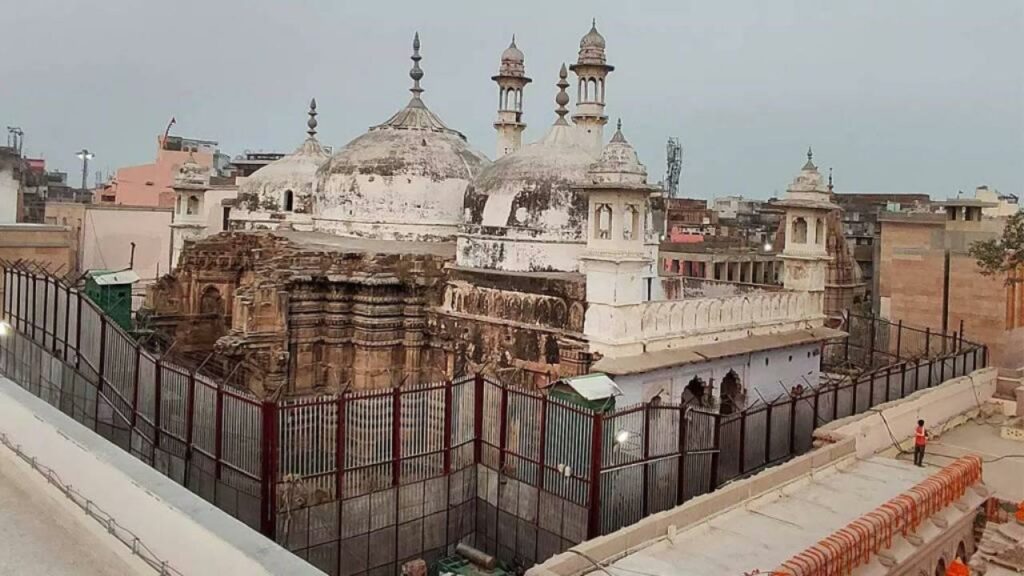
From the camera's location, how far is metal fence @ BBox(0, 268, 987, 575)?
9.24m

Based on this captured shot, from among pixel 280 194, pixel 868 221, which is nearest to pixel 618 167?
pixel 280 194

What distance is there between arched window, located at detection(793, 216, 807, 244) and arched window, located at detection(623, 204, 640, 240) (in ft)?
17.7

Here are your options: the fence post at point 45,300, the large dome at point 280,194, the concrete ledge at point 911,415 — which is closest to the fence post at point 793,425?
the concrete ledge at point 911,415

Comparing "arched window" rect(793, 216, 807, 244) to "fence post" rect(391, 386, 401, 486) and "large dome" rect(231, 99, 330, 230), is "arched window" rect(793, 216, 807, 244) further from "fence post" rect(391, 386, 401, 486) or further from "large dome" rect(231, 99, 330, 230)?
"large dome" rect(231, 99, 330, 230)

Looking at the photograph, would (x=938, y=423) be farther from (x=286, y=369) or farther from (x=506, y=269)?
(x=286, y=369)

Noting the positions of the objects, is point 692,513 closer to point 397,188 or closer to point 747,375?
point 747,375

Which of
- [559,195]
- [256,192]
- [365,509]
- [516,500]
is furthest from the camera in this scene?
[256,192]

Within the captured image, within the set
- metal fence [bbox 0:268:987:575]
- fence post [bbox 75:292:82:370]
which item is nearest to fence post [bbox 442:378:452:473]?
metal fence [bbox 0:268:987:575]

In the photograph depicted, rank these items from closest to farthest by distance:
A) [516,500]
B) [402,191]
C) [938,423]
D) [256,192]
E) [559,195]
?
[516,500], [938,423], [559,195], [402,191], [256,192]

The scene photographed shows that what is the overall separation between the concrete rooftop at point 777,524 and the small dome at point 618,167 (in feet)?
17.1

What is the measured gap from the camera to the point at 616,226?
514 inches

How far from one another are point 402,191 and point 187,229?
7941 millimetres

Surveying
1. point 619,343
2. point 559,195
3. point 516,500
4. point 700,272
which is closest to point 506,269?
point 559,195

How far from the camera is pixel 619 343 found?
12.8 metres
